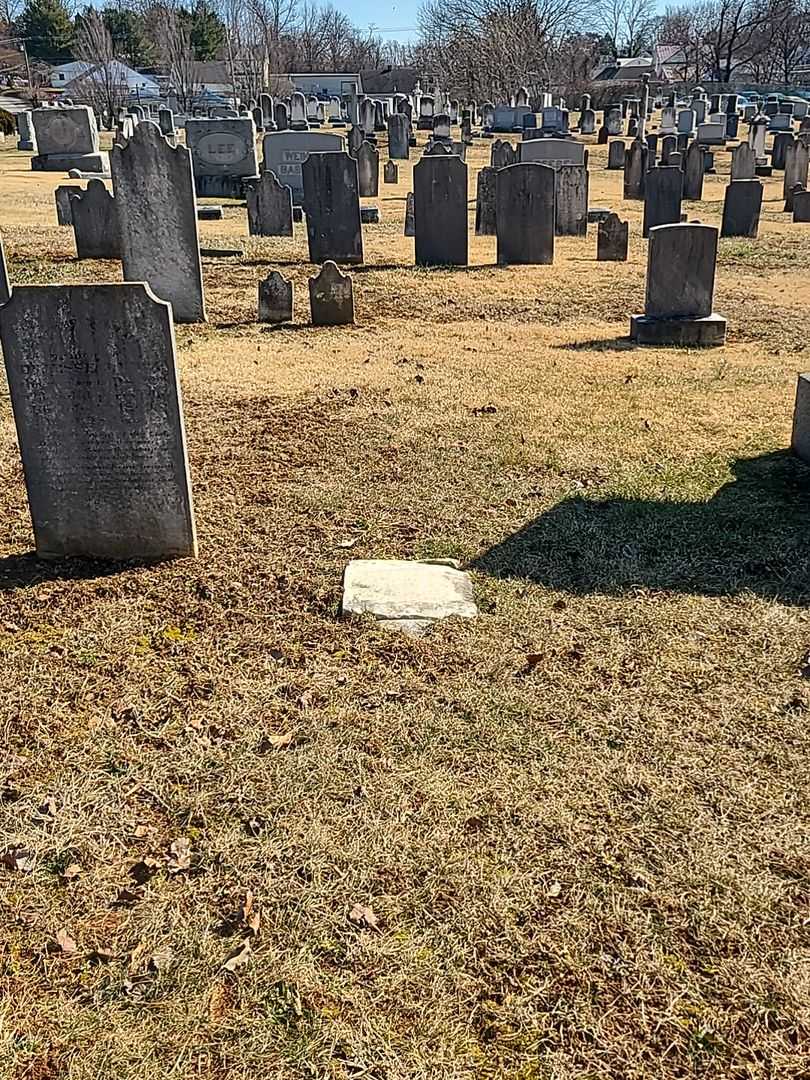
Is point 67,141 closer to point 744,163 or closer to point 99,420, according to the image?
point 744,163

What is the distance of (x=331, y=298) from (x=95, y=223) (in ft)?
16.6

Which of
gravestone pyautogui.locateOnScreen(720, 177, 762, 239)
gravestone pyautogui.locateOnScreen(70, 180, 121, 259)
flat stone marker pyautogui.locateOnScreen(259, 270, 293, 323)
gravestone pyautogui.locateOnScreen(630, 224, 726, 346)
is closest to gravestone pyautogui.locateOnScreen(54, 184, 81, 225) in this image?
gravestone pyautogui.locateOnScreen(70, 180, 121, 259)

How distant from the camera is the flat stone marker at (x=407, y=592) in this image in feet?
14.0

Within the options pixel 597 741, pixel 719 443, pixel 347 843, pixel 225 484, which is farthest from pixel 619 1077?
pixel 719 443

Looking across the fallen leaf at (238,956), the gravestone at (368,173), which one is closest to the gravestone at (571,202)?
the gravestone at (368,173)

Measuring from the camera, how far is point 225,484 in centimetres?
587

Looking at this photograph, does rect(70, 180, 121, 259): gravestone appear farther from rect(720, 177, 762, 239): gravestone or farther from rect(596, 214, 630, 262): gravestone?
rect(720, 177, 762, 239): gravestone

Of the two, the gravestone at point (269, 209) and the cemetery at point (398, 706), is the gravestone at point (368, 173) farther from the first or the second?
the cemetery at point (398, 706)

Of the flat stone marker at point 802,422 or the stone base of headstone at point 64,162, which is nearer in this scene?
the flat stone marker at point 802,422

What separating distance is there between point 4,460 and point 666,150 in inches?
964

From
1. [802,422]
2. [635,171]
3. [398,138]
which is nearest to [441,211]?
[802,422]

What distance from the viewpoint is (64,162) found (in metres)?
25.8

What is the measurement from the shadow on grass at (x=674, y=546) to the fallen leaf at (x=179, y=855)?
7.33 feet

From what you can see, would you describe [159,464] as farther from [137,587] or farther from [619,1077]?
[619,1077]
